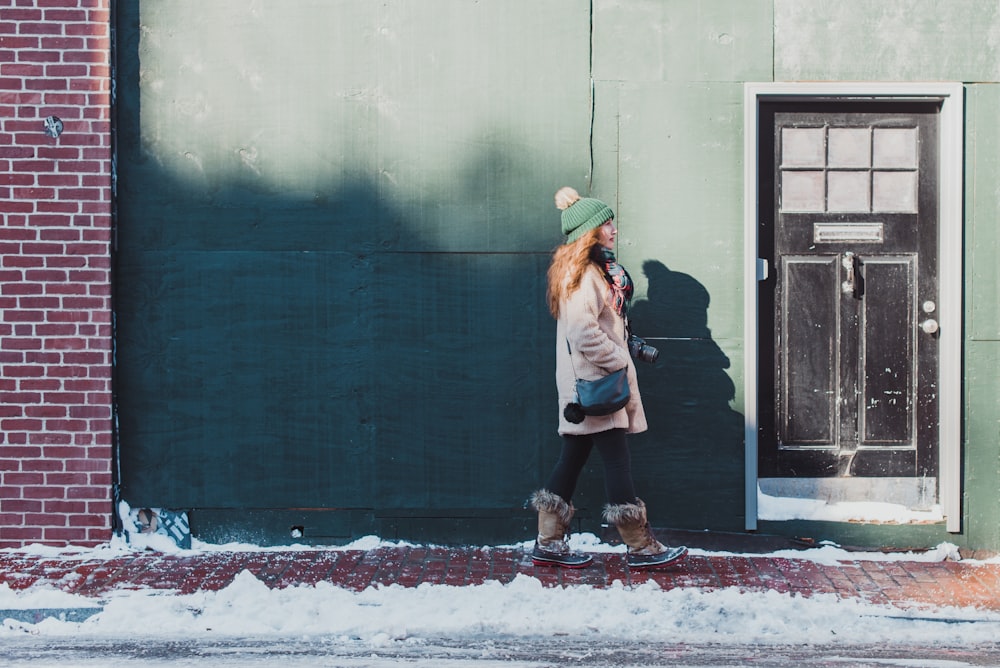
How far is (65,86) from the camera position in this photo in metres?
5.76

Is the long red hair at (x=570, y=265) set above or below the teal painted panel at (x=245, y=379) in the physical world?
above

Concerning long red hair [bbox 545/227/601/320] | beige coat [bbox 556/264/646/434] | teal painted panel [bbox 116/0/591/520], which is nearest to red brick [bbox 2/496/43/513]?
teal painted panel [bbox 116/0/591/520]

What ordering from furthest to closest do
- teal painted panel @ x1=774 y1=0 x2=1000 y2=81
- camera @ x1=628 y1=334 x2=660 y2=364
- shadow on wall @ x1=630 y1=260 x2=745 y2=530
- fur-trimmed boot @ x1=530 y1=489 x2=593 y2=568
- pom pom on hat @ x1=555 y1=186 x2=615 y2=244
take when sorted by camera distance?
shadow on wall @ x1=630 y1=260 x2=745 y2=530 < teal painted panel @ x1=774 y1=0 x2=1000 y2=81 < fur-trimmed boot @ x1=530 y1=489 x2=593 y2=568 < camera @ x1=628 y1=334 x2=660 y2=364 < pom pom on hat @ x1=555 y1=186 x2=615 y2=244

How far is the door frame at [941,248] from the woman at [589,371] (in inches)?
30.3

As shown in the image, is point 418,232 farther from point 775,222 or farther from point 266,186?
point 775,222

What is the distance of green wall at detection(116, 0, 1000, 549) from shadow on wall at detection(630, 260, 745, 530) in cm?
1

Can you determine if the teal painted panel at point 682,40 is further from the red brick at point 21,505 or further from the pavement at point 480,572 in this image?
the red brick at point 21,505

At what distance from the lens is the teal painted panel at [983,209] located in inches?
226

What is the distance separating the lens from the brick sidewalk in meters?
5.11

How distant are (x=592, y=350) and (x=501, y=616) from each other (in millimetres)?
1335

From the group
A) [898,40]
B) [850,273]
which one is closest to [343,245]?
[850,273]

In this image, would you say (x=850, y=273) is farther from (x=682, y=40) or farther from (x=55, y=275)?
(x=55, y=275)

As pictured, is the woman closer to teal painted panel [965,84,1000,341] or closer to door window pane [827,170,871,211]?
door window pane [827,170,871,211]

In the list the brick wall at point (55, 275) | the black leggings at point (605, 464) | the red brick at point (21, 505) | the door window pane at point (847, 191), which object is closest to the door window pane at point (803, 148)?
the door window pane at point (847, 191)
